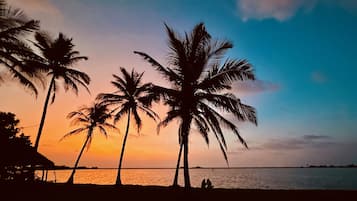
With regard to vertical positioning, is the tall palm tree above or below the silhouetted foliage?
above

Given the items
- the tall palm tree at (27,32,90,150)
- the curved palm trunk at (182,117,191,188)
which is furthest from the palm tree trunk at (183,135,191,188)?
the tall palm tree at (27,32,90,150)

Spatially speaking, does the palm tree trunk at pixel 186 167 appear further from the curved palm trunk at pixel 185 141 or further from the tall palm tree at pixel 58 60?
the tall palm tree at pixel 58 60

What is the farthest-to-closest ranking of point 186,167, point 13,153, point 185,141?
point 13,153, point 185,141, point 186,167

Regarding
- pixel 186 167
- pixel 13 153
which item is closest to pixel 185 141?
pixel 186 167

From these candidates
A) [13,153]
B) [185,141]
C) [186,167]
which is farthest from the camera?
[13,153]

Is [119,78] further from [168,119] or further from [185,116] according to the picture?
[185,116]

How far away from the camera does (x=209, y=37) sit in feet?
39.0

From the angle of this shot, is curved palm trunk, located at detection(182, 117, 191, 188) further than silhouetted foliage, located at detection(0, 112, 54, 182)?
No

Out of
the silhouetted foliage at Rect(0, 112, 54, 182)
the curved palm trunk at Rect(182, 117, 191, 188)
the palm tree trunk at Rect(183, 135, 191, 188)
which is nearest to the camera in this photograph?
the palm tree trunk at Rect(183, 135, 191, 188)

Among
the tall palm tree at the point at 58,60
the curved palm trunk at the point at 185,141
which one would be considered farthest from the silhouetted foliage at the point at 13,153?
the curved palm trunk at the point at 185,141

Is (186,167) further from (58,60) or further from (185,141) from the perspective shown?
(58,60)

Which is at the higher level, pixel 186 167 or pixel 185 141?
pixel 185 141

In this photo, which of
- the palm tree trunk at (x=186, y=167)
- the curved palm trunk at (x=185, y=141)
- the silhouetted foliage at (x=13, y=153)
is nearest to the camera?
the palm tree trunk at (x=186, y=167)

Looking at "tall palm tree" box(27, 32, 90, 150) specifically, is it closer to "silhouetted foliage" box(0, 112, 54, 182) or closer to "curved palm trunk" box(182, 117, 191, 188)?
"silhouetted foliage" box(0, 112, 54, 182)
